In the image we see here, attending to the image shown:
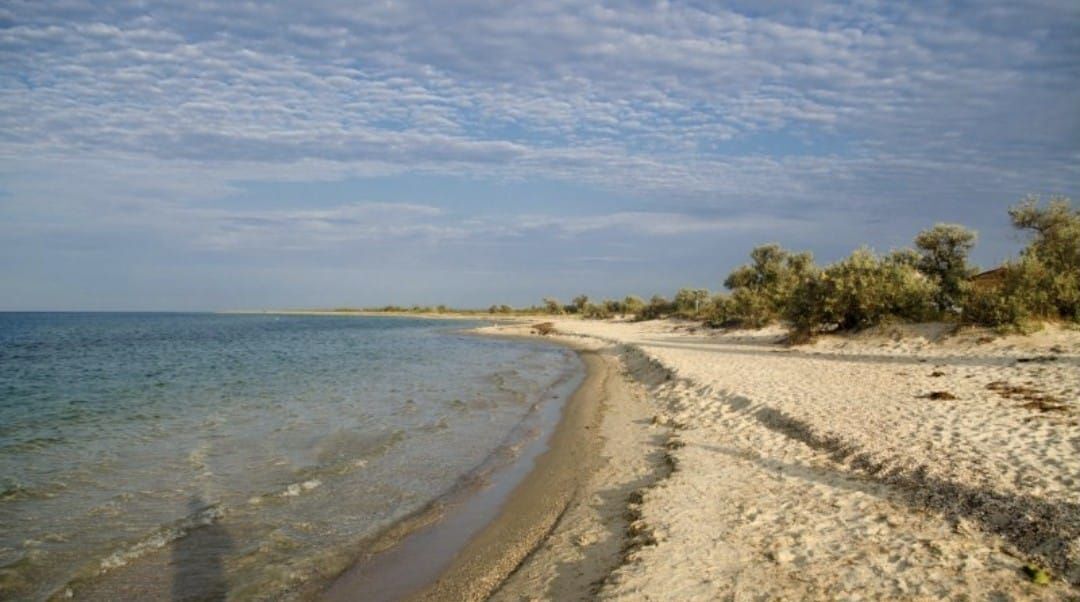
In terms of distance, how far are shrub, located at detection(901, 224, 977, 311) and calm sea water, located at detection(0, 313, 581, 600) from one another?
14974 mm

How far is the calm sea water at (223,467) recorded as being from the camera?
7.56 metres

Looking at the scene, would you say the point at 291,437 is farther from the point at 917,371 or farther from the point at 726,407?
the point at 917,371

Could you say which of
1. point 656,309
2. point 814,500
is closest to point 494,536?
point 814,500

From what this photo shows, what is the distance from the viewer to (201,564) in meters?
7.55

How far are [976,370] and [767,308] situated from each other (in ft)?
75.8

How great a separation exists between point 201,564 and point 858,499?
26.0 feet

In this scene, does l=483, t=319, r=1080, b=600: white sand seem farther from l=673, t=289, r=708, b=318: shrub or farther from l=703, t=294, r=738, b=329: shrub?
l=673, t=289, r=708, b=318: shrub

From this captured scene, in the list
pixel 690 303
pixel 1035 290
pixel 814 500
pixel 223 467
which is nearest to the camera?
pixel 814 500

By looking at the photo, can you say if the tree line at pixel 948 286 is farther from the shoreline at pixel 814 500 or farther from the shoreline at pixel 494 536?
the shoreline at pixel 494 536

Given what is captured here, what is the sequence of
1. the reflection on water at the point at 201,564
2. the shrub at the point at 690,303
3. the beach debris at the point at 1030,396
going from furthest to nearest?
1. the shrub at the point at 690,303
2. the beach debris at the point at 1030,396
3. the reflection on water at the point at 201,564

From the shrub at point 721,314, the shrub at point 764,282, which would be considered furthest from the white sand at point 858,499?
the shrub at point 721,314

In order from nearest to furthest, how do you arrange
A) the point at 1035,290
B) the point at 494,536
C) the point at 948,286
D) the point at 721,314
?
the point at 494,536
the point at 1035,290
the point at 948,286
the point at 721,314

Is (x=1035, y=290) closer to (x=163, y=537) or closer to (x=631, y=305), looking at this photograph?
(x=163, y=537)

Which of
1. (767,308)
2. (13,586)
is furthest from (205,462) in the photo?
(767,308)
